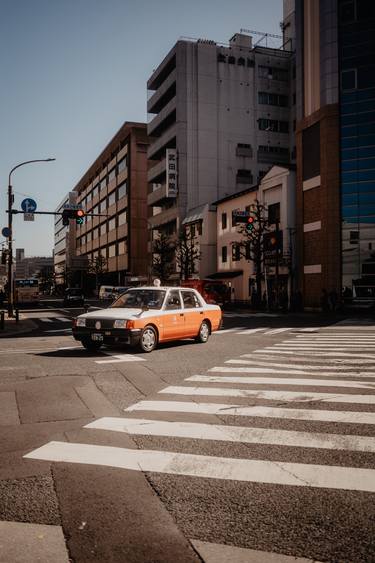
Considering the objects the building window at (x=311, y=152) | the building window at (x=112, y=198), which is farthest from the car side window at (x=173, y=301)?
the building window at (x=112, y=198)

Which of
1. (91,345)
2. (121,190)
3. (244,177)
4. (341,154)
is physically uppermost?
(121,190)

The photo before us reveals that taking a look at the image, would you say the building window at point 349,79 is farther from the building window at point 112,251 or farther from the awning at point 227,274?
the building window at point 112,251

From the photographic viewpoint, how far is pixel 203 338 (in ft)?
46.4

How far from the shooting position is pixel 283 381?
8.30 metres

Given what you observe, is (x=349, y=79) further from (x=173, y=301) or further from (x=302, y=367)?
(x=302, y=367)

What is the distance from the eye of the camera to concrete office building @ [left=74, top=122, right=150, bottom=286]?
7456 centimetres

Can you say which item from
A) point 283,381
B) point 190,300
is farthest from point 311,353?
point 283,381

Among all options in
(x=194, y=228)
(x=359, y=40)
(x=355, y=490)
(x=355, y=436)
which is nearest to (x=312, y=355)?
(x=355, y=436)

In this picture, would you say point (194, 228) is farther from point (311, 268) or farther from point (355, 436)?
point (355, 436)

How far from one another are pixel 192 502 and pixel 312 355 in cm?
832

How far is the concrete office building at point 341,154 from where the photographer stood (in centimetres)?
3466

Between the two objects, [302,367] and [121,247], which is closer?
[302,367]

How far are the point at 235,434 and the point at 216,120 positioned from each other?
2184 inches

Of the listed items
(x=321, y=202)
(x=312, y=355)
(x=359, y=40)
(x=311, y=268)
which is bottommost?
(x=312, y=355)
